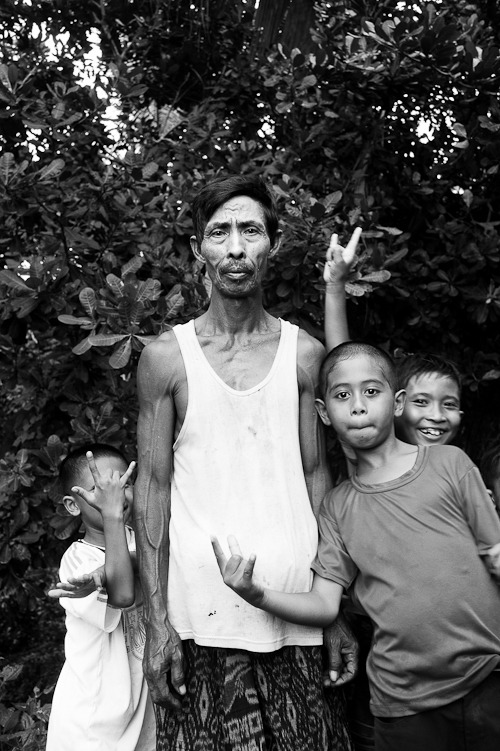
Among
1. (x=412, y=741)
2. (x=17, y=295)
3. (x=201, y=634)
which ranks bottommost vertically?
(x=412, y=741)

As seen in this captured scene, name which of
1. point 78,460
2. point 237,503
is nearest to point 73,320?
point 78,460

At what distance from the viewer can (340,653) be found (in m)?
2.55

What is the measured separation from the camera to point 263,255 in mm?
2588

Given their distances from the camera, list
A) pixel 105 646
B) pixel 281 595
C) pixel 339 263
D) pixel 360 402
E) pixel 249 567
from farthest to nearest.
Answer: pixel 339 263, pixel 105 646, pixel 360 402, pixel 281 595, pixel 249 567

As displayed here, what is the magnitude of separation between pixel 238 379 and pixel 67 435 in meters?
1.26

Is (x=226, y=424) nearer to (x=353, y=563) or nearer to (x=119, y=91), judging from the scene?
(x=353, y=563)

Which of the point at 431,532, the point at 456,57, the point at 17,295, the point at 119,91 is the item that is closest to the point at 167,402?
the point at 431,532

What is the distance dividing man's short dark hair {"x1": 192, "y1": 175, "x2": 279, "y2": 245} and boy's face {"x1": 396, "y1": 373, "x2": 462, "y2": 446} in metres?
0.73

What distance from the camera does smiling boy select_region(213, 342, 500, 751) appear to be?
233 cm

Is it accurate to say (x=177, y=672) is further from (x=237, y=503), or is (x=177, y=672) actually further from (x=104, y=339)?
(x=104, y=339)

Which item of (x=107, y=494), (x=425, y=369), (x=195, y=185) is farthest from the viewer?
(x=195, y=185)

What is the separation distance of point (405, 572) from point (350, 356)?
61 cm

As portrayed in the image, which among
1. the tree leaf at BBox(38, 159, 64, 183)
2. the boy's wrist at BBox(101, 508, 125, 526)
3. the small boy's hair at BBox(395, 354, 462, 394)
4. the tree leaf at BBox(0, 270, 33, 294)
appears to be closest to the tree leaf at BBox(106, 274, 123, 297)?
the tree leaf at BBox(0, 270, 33, 294)

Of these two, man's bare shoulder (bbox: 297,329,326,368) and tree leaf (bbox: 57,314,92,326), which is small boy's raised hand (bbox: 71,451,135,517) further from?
tree leaf (bbox: 57,314,92,326)
